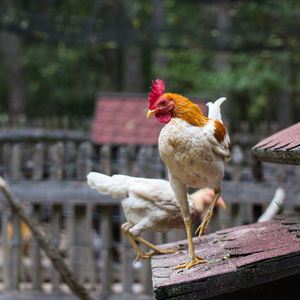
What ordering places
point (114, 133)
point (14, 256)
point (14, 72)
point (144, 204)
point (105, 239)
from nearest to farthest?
point (144, 204)
point (105, 239)
point (14, 256)
point (114, 133)
point (14, 72)

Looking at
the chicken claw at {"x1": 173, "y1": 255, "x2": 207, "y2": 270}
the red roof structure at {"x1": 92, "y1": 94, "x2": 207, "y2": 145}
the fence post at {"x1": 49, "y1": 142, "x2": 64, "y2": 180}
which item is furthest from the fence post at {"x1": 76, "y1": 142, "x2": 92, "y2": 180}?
the chicken claw at {"x1": 173, "y1": 255, "x2": 207, "y2": 270}

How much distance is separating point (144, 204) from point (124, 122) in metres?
6.40

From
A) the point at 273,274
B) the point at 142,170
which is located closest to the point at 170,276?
the point at 273,274

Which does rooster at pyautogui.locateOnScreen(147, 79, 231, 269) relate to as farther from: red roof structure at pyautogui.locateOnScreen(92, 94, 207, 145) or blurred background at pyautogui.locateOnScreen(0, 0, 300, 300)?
red roof structure at pyautogui.locateOnScreen(92, 94, 207, 145)

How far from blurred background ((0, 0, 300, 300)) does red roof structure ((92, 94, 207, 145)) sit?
0.03m

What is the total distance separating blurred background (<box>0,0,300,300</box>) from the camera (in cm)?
493

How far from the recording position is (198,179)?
1.84 m

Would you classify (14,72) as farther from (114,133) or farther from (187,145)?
(187,145)

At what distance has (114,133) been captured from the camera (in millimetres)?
8422

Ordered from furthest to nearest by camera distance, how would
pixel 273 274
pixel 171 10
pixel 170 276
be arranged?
pixel 171 10
pixel 170 276
pixel 273 274

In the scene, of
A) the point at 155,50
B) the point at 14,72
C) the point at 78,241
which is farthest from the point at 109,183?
the point at 14,72

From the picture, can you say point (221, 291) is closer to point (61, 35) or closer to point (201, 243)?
point (201, 243)

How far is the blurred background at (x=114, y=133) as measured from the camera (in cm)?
493

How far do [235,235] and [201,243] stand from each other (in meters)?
0.18
